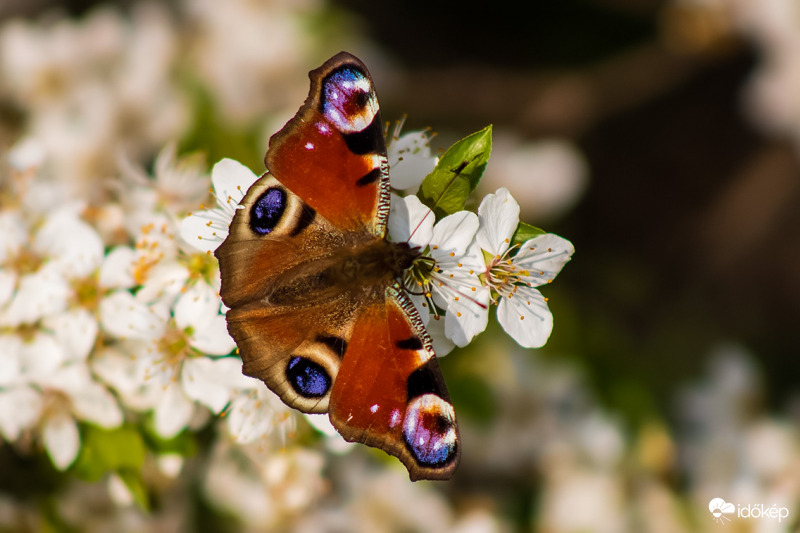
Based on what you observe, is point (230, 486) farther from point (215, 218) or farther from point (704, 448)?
point (704, 448)

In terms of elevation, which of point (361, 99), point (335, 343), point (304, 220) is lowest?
point (335, 343)

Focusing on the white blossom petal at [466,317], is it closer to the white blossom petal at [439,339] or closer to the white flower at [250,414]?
the white blossom petal at [439,339]

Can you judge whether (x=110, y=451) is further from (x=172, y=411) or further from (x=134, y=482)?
(x=172, y=411)

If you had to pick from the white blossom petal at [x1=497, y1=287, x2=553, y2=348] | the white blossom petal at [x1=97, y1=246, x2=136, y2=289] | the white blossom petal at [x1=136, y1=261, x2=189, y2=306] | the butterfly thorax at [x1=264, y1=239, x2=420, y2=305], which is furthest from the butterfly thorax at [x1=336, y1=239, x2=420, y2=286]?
the white blossom petal at [x1=97, y1=246, x2=136, y2=289]

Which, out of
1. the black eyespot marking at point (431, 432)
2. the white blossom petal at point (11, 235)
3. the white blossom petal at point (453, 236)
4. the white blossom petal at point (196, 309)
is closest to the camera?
the black eyespot marking at point (431, 432)

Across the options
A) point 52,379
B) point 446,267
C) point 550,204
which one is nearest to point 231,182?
point 446,267

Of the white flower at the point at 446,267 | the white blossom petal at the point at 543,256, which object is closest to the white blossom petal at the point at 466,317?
the white flower at the point at 446,267

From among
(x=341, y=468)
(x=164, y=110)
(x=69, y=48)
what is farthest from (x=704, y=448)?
(x=69, y=48)
